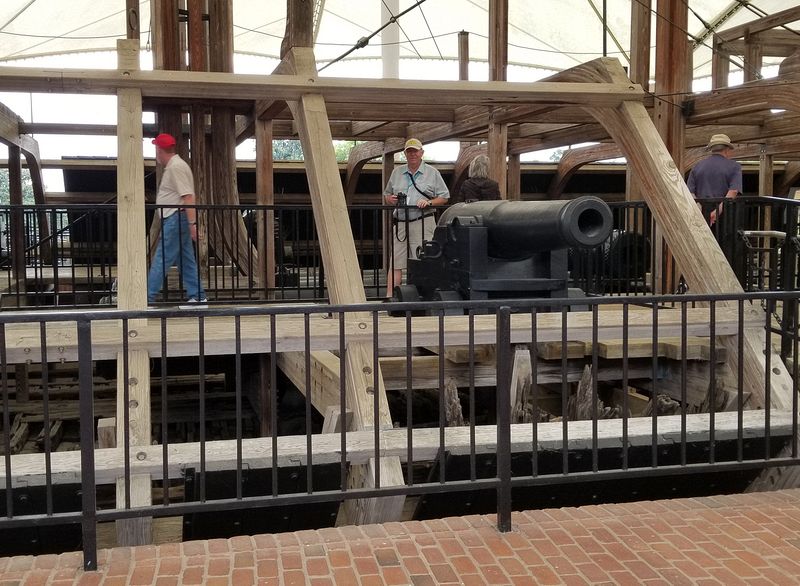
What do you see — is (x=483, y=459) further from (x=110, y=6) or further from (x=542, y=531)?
(x=110, y=6)

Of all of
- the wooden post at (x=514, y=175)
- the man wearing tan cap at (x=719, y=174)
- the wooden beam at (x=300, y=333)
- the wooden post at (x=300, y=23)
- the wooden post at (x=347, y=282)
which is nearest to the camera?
the wooden post at (x=347, y=282)

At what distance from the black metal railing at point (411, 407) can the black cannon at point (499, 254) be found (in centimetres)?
27

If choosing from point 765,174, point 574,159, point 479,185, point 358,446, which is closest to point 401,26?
point 574,159

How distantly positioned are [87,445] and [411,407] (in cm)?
143

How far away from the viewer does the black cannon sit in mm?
6711

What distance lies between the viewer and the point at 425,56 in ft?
113

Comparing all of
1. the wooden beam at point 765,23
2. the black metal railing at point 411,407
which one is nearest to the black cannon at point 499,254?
the black metal railing at point 411,407

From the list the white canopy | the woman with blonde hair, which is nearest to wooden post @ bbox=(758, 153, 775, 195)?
the woman with blonde hair

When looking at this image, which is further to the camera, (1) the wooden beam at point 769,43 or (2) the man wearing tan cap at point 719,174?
(1) the wooden beam at point 769,43

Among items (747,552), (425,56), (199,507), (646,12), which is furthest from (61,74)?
(425,56)

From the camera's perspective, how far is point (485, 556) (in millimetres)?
3586

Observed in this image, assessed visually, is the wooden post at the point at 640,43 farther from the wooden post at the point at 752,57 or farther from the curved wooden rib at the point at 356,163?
the curved wooden rib at the point at 356,163

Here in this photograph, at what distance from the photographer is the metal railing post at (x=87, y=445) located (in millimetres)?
3420

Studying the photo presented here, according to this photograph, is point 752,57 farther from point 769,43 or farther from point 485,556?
point 485,556
